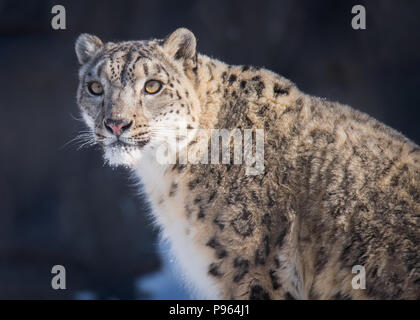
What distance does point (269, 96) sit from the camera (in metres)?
3.78

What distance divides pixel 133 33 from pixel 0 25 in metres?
1.41

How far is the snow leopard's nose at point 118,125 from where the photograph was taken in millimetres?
3611

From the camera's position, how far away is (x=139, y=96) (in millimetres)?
3736

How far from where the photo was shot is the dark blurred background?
6266mm

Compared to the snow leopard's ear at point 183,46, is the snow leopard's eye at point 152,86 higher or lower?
lower

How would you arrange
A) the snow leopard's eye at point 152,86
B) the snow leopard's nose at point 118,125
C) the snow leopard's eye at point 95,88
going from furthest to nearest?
the snow leopard's eye at point 95,88, the snow leopard's eye at point 152,86, the snow leopard's nose at point 118,125

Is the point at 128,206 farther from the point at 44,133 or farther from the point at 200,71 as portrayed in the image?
the point at 200,71

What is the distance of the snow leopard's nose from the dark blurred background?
9.80ft

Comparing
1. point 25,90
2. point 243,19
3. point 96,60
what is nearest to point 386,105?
point 243,19

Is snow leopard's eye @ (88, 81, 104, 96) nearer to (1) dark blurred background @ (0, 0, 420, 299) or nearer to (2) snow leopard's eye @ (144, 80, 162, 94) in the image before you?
(2) snow leopard's eye @ (144, 80, 162, 94)

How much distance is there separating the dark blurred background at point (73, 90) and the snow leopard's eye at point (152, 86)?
9.16 ft

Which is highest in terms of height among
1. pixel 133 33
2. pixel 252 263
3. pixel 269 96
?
pixel 133 33

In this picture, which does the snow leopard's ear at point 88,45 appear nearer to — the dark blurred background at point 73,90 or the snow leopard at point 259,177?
the snow leopard at point 259,177

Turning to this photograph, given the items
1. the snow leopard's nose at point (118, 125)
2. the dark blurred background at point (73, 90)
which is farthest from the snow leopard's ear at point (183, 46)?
the dark blurred background at point (73, 90)
